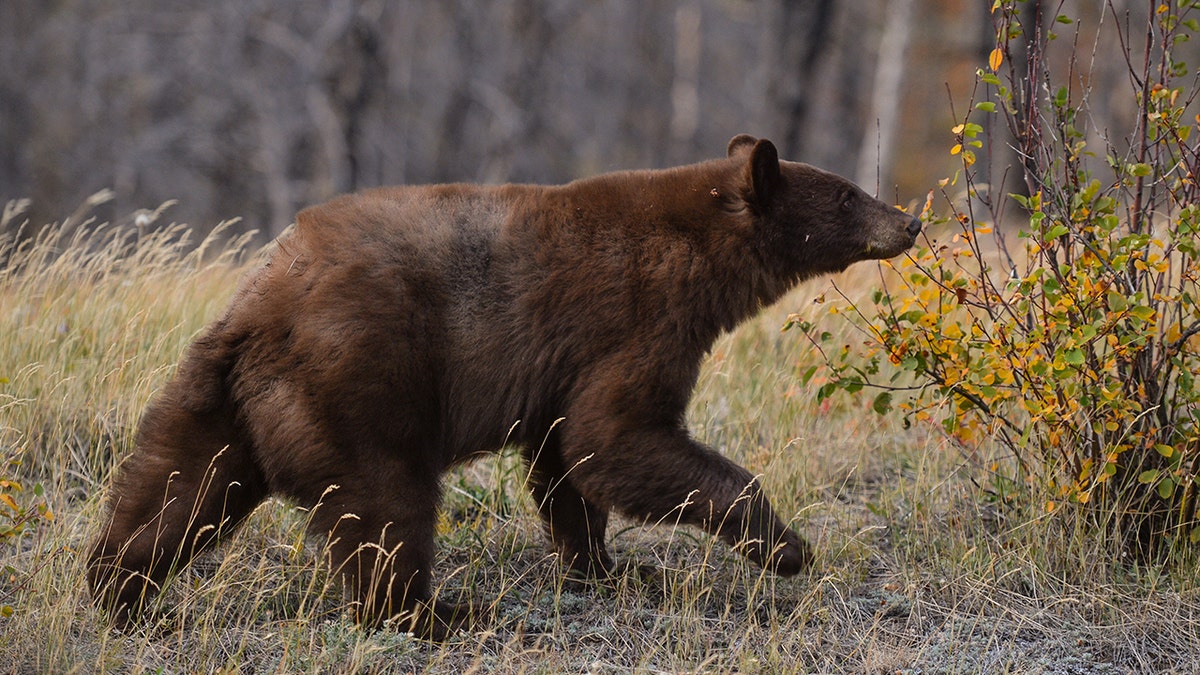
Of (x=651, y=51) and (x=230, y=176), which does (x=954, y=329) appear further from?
(x=651, y=51)

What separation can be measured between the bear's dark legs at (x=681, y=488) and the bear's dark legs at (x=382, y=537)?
0.52m

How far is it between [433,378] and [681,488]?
86 cm

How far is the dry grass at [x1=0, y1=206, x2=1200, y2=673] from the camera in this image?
3719mm

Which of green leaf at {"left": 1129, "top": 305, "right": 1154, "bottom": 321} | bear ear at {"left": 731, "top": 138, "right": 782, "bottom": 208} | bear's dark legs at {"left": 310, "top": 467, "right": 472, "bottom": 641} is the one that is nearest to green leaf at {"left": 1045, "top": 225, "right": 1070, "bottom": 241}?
green leaf at {"left": 1129, "top": 305, "right": 1154, "bottom": 321}

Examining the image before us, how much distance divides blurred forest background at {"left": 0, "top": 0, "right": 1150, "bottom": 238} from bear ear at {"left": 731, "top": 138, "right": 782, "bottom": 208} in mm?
8723

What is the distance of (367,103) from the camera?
15.9m

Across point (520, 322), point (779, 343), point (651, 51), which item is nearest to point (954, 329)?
point (520, 322)

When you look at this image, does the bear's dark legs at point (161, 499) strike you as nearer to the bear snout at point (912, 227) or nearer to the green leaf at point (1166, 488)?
the bear snout at point (912, 227)

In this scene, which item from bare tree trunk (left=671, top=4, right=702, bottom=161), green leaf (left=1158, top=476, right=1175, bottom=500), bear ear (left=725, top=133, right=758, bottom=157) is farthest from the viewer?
bare tree trunk (left=671, top=4, right=702, bottom=161)

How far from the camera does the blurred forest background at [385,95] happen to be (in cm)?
1557

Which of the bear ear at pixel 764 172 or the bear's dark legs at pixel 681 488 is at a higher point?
the bear ear at pixel 764 172

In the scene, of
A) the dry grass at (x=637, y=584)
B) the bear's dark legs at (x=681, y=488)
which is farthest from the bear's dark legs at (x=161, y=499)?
the bear's dark legs at (x=681, y=488)

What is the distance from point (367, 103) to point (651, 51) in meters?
13.2

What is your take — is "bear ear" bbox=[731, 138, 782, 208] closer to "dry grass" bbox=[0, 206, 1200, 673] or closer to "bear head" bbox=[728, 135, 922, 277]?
"bear head" bbox=[728, 135, 922, 277]
